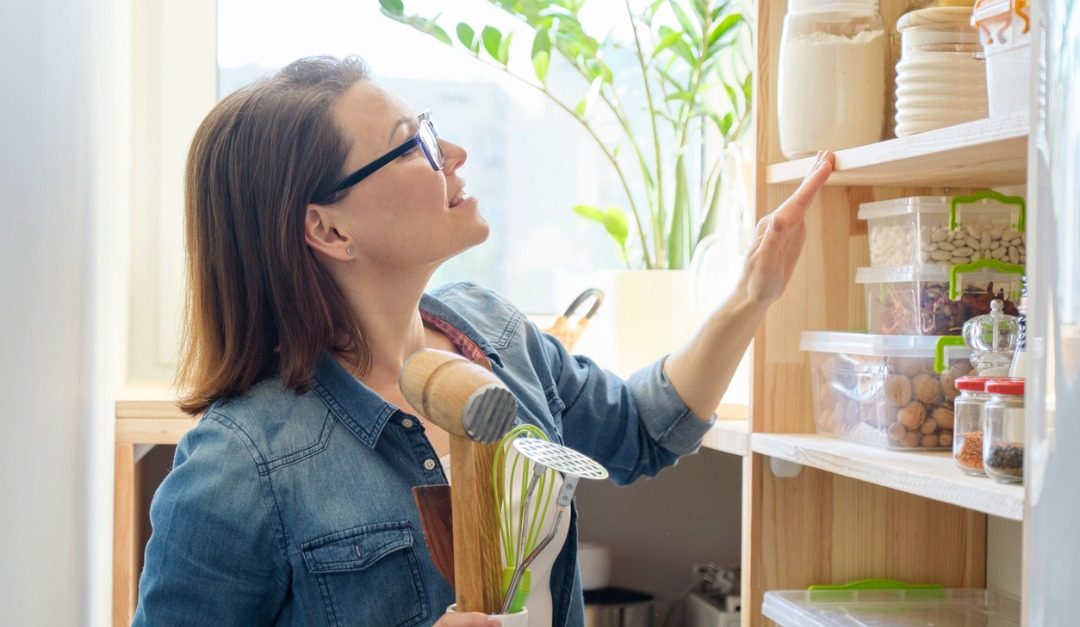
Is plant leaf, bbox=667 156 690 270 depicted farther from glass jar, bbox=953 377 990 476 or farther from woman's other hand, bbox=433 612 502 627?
woman's other hand, bbox=433 612 502 627

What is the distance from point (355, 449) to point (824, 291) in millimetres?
577

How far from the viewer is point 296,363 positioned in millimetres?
1122

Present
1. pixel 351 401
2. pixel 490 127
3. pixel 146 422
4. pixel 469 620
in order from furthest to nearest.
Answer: pixel 490 127 < pixel 146 422 < pixel 351 401 < pixel 469 620

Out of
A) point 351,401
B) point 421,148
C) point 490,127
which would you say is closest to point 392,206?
point 421,148

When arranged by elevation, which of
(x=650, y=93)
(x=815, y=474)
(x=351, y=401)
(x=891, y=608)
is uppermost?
(x=650, y=93)

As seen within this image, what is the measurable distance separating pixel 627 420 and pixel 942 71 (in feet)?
1.74

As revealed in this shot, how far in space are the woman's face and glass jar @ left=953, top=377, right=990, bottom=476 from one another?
49 centimetres

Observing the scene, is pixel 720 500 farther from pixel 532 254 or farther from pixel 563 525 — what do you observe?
pixel 563 525

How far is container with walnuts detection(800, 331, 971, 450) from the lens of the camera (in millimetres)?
1165

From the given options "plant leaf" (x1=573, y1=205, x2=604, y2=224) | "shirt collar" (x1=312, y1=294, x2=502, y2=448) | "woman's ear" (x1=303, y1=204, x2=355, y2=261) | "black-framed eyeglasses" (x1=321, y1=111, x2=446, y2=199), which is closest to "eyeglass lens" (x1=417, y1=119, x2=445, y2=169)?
"black-framed eyeglasses" (x1=321, y1=111, x2=446, y2=199)

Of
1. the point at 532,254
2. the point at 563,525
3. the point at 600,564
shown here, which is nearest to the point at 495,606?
the point at 563,525

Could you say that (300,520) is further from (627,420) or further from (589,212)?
(589,212)

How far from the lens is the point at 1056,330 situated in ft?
1.85

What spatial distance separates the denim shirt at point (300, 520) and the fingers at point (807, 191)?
347 millimetres
